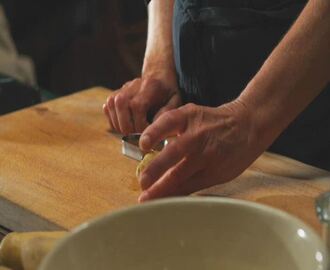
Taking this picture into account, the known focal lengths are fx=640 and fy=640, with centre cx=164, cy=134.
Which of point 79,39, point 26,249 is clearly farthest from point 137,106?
point 79,39

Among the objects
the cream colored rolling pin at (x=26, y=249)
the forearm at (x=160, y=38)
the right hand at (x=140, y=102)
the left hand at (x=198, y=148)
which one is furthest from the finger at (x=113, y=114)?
the cream colored rolling pin at (x=26, y=249)

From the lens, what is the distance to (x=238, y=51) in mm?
980

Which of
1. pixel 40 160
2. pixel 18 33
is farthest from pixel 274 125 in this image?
pixel 18 33

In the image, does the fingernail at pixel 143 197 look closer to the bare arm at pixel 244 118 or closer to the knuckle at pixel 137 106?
the bare arm at pixel 244 118

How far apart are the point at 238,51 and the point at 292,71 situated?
0.23 m

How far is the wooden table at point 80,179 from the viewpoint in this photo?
2.46 ft

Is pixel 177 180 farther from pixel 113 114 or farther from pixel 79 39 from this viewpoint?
pixel 79 39

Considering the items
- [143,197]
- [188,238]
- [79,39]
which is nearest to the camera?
[188,238]

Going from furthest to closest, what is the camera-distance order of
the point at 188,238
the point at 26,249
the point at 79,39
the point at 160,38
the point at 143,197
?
the point at 79,39
the point at 160,38
the point at 143,197
the point at 26,249
the point at 188,238

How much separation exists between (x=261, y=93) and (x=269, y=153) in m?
0.17

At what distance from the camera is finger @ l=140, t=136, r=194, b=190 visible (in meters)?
0.74

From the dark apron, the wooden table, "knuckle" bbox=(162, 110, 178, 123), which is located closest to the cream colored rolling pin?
the wooden table

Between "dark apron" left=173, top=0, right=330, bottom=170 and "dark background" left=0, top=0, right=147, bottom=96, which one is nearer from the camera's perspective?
"dark apron" left=173, top=0, right=330, bottom=170

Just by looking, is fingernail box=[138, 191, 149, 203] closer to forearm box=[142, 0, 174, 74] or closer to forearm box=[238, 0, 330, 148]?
forearm box=[238, 0, 330, 148]
